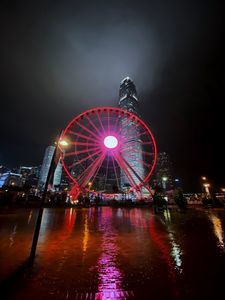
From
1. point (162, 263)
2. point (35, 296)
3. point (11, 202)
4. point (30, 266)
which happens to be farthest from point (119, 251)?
point (11, 202)

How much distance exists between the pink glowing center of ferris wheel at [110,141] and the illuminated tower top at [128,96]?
128 meters

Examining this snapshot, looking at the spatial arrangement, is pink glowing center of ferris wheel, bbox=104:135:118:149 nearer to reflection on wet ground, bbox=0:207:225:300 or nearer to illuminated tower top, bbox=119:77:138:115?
reflection on wet ground, bbox=0:207:225:300

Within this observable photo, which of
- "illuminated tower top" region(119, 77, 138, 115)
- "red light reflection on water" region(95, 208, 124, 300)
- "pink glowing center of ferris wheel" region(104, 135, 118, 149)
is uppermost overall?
"illuminated tower top" region(119, 77, 138, 115)

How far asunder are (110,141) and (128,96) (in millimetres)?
138430

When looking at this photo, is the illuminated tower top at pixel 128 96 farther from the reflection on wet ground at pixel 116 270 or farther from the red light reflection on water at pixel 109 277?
the red light reflection on water at pixel 109 277

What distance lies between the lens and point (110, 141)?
23.9 meters

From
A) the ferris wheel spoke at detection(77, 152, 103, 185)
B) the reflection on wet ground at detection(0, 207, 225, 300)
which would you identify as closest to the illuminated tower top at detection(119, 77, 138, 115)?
the ferris wheel spoke at detection(77, 152, 103, 185)

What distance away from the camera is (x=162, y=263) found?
4.59 m

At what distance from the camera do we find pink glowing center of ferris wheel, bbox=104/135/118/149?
78.5 ft

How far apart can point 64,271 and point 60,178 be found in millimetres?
164490

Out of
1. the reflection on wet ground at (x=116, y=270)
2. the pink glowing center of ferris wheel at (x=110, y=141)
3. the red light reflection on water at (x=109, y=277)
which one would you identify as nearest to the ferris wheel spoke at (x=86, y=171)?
the pink glowing center of ferris wheel at (x=110, y=141)

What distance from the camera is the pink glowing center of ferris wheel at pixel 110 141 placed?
78.5 feet

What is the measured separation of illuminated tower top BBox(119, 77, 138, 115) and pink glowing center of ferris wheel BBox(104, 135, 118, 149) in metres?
128

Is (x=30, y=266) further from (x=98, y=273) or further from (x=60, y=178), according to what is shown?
(x=60, y=178)
